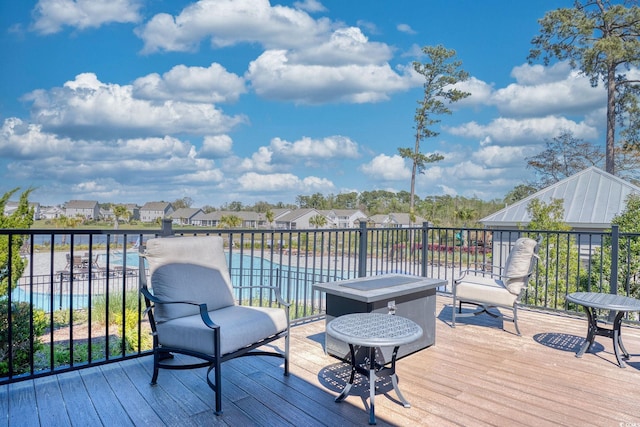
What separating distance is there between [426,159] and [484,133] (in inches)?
391

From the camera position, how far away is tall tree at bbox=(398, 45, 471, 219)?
19.8 meters

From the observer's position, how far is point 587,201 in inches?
480

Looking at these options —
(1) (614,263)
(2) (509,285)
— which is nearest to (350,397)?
(2) (509,285)

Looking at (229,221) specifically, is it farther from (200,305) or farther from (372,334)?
(372,334)

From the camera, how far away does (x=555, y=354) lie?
3.29 m

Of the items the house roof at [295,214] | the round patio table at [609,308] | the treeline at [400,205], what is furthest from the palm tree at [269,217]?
the round patio table at [609,308]

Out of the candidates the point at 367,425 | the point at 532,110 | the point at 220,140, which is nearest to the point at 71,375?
the point at 367,425

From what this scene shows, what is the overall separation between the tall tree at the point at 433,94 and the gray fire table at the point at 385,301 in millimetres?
18301

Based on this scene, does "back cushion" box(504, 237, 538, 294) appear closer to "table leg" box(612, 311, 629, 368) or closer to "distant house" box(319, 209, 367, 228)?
Result: "table leg" box(612, 311, 629, 368)

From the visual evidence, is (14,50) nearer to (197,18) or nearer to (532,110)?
(197,18)

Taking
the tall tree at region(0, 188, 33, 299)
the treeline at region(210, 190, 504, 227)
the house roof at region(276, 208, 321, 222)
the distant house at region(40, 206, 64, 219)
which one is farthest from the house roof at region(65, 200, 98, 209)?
the tall tree at region(0, 188, 33, 299)

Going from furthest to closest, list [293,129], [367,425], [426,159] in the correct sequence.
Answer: [293,129] → [426,159] → [367,425]

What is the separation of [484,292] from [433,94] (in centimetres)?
1854

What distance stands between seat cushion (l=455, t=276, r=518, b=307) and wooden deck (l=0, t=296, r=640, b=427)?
0.54 metres
